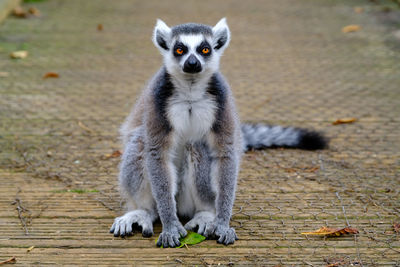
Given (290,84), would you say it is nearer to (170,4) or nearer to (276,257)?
(276,257)

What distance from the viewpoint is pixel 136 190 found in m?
3.36

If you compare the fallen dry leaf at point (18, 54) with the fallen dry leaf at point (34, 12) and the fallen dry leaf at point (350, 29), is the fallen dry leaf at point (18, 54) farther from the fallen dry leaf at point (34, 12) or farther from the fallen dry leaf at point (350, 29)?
the fallen dry leaf at point (350, 29)

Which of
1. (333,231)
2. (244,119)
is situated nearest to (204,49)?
(333,231)

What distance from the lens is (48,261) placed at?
2885 mm

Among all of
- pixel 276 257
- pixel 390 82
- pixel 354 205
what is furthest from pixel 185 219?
pixel 390 82

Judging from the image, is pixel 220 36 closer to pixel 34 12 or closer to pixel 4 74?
pixel 4 74

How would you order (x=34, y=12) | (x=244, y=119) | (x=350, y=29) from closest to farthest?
(x=244, y=119), (x=350, y=29), (x=34, y=12)

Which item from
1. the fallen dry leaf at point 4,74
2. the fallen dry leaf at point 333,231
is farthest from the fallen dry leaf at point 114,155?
the fallen dry leaf at point 4,74

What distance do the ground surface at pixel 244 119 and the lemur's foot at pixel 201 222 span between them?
0.15m

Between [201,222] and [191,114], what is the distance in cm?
69

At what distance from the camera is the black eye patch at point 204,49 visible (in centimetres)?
317

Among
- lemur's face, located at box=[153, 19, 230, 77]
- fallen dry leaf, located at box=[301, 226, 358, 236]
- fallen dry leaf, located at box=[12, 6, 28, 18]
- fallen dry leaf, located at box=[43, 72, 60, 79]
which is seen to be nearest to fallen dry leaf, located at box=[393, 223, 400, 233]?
fallen dry leaf, located at box=[301, 226, 358, 236]

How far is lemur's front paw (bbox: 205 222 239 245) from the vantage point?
3.06 metres

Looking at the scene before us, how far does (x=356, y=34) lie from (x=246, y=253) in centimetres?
592
